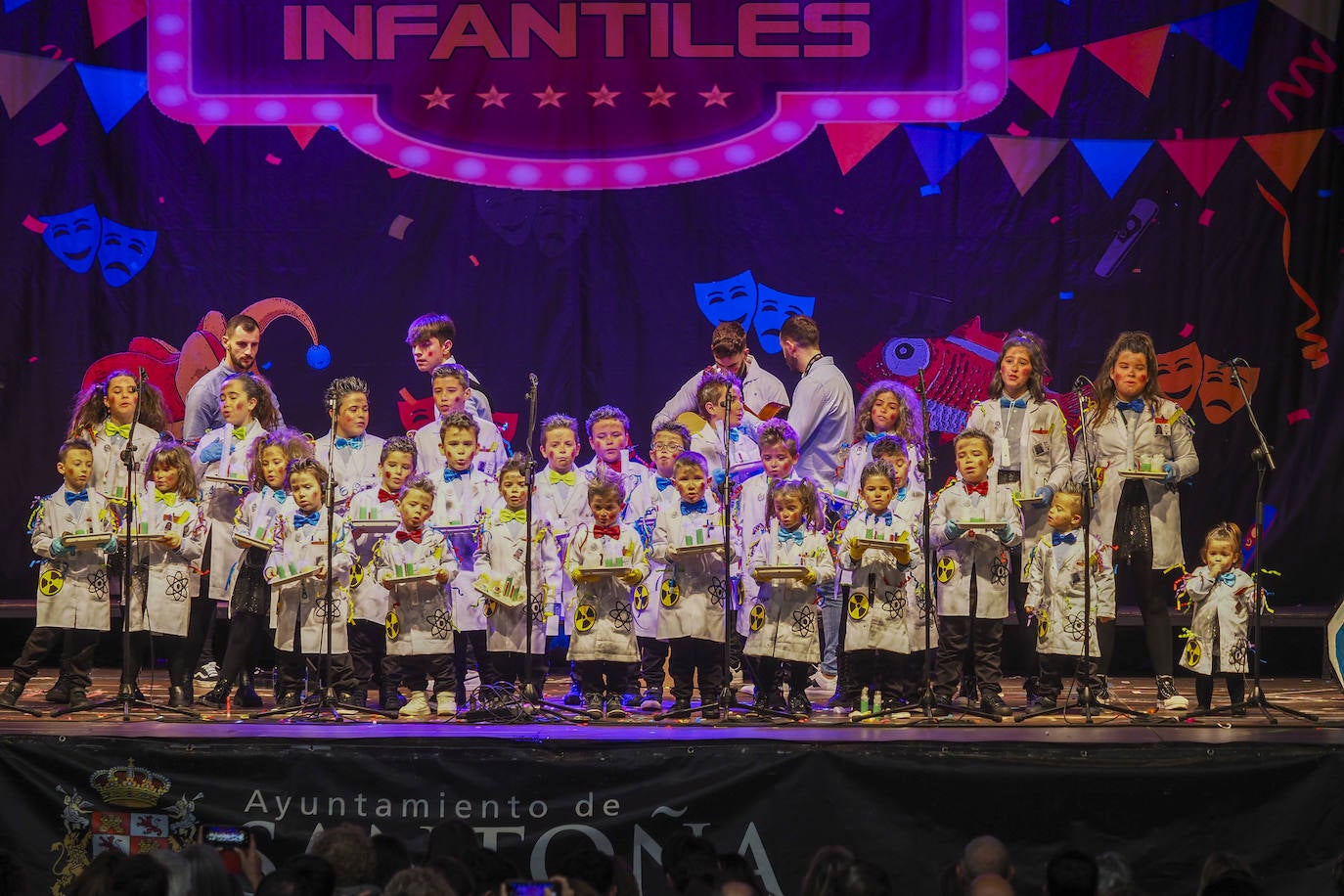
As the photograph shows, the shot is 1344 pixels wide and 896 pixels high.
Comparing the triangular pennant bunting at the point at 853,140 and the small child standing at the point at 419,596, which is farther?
the triangular pennant bunting at the point at 853,140

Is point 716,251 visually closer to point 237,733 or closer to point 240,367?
point 240,367

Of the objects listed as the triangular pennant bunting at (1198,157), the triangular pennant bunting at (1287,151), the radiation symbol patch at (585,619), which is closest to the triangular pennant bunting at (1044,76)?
the triangular pennant bunting at (1198,157)

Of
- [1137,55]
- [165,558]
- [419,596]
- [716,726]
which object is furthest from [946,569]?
[165,558]

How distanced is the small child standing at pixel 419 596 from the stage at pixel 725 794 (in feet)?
3.09

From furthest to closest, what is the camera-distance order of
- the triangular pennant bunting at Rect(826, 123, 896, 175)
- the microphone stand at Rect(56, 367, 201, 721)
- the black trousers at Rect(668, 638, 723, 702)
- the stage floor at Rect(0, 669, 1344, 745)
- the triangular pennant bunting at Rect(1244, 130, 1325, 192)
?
the triangular pennant bunting at Rect(826, 123, 896, 175) < the triangular pennant bunting at Rect(1244, 130, 1325, 192) < the black trousers at Rect(668, 638, 723, 702) < the microphone stand at Rect(56, 367, 201, 721) < the stage floor at Rect(0, 669, 1344, 745)

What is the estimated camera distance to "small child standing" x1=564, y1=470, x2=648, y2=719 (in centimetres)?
728

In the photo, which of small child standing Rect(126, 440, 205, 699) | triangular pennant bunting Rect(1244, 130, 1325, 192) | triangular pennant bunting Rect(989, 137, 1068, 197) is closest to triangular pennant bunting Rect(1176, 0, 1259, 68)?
triangular pennant bunting Rect(1244, 130, 1325, 192)

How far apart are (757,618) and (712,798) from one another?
1.21 m

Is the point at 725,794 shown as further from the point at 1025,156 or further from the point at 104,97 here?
the point at 104,97

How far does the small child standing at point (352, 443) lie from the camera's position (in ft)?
26.7

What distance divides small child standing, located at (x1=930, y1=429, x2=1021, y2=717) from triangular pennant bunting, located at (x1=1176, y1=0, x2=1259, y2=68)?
130 inches

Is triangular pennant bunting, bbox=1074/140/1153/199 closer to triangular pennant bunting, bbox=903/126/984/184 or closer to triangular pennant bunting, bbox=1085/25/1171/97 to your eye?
triangular pennant bunting, bbox=1085/25/1171/97

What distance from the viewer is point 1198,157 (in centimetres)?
916

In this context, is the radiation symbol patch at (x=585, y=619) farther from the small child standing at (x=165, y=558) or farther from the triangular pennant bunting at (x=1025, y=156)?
the triangular pennant bunting at (x=1025, y=156)
